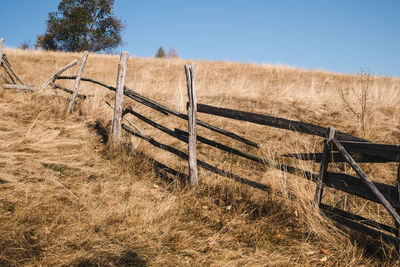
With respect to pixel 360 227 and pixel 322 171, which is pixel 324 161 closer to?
pixel 322 171

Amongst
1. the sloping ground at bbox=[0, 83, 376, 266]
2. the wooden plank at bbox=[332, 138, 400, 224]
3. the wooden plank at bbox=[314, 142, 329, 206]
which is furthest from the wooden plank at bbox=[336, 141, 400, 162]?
the sloping ground at bbox=[0, 83, 376, 266]

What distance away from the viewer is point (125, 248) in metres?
2.65

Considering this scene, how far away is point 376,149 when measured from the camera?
2578mm

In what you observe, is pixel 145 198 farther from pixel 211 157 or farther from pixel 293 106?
pixel 293 106

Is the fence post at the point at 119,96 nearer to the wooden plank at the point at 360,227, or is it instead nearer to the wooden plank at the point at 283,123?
the wooden plank at the point at 283,123

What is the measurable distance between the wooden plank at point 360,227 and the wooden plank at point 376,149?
2.59 ft

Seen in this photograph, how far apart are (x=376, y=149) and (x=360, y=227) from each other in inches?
35.6

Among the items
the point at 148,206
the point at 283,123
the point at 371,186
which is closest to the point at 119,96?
the point at 148,206

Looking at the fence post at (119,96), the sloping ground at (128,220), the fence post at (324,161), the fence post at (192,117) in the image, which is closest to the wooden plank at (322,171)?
the fence post at (324,161)

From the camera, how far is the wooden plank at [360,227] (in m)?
2.49

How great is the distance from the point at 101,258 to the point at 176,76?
11.7 metres

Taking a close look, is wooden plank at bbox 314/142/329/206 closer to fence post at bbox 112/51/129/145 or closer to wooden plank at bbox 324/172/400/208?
wooden plank at bbox 324/172/400/208

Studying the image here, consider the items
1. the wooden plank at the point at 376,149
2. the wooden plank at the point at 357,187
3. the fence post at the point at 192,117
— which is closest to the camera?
the wooden plank at the point at 376,149

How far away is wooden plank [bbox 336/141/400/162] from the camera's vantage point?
7.85 ft
